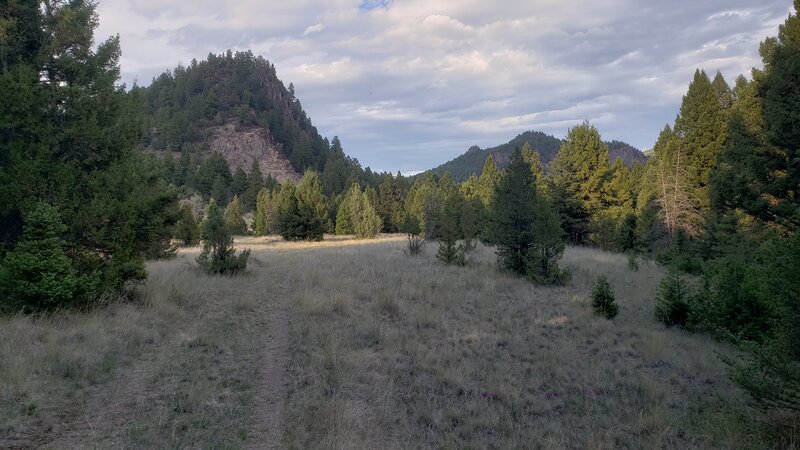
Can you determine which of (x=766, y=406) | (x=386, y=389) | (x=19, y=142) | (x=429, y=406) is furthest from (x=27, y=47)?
(x=766, y=406)

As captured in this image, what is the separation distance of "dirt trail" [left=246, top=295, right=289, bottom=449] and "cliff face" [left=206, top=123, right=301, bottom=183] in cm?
12221

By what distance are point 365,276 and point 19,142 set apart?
10.7 meters

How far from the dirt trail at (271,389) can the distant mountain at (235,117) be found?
116 meters

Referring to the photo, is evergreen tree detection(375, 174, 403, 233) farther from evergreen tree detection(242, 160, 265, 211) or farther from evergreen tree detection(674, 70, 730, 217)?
evergreen tree detection(674, 70, 730, 217)

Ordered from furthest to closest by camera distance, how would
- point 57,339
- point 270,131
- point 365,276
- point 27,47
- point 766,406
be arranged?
point 270,131 < point 365,276 < point 27,47 < point 57,339 < point 766,406

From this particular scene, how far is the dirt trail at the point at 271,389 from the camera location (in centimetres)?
530

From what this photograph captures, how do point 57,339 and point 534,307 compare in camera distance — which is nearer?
point 57,339

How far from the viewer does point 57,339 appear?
7.06 meters

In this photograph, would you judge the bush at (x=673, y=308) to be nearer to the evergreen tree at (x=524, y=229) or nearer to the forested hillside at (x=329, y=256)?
the forested hillside at (x=329, y=256)

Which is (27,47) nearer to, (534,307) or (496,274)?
(534,307)

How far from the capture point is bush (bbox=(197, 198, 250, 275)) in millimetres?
15833

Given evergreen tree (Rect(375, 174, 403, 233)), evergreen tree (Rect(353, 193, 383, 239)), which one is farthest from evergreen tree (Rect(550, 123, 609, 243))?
evergreen tree (Rect(375, 174, 403, 233))

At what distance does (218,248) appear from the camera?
641 inches

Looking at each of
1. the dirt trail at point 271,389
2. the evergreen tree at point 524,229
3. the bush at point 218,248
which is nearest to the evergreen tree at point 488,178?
the evergreen tree at point 524,229
